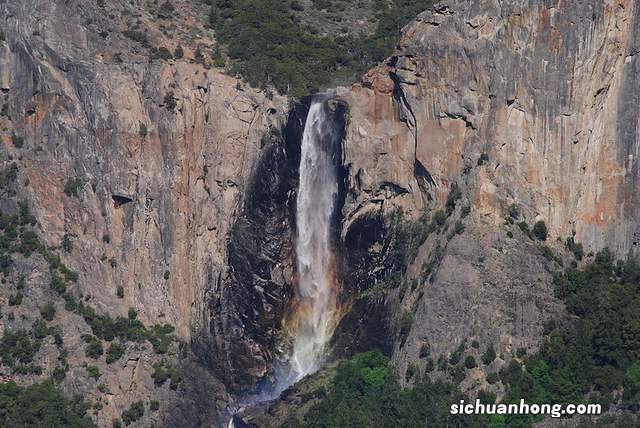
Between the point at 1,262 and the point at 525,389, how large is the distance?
31823 millimetres

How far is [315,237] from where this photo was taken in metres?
170

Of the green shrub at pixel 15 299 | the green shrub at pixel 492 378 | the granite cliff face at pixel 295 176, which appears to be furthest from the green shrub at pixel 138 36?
the green shrub at pixel 492 378

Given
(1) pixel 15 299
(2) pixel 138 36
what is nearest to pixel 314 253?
(2) pixel 138 36

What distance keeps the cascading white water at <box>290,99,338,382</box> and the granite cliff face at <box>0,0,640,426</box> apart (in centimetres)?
78

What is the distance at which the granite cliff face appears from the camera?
16125cm

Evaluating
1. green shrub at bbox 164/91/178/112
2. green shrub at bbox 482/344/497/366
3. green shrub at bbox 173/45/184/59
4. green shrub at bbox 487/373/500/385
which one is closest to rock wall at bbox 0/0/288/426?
green shrub at bbox 164/91/178/112

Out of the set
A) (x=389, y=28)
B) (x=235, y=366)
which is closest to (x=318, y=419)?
(x=235, y=366)

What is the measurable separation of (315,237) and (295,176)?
3919mm

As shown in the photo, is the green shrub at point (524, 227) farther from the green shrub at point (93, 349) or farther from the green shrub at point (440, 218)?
the green shrub at point (93, 349)

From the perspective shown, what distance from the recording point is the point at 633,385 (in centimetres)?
15525

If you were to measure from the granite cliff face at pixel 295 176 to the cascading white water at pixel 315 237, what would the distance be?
781 mm

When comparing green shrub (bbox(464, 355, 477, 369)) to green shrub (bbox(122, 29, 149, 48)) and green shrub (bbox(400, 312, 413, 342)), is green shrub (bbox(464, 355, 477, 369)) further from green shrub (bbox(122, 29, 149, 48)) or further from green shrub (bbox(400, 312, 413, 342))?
green shrub (bbox(122, 29, 149, 48))

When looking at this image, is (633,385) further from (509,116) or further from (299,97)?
(299,97)

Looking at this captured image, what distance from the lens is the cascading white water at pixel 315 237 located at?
6614 inches
